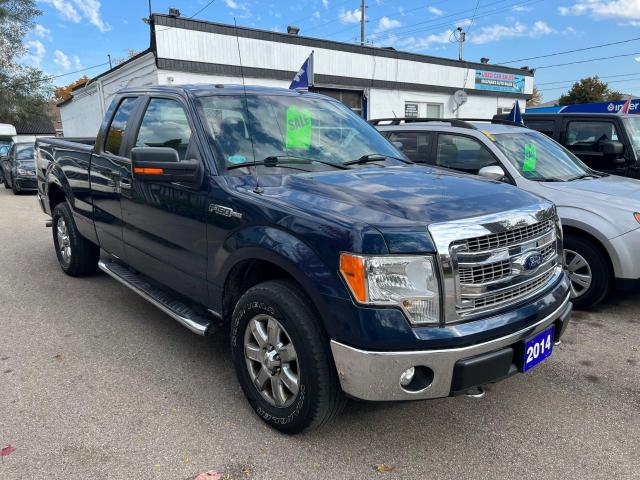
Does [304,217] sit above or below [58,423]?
above

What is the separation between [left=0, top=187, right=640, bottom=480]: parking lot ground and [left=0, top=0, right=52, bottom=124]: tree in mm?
46197

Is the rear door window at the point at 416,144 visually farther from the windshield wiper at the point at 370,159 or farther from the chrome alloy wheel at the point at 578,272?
the windshield wiper at the point at 370,159

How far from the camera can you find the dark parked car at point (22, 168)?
15.0 meters

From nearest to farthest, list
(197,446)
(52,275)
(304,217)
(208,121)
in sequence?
(304,217), (197,446), (208,121), (52,275)

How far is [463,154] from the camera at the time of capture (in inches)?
221

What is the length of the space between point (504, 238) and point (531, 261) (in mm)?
257

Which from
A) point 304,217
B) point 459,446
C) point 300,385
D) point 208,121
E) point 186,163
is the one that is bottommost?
point 459,446

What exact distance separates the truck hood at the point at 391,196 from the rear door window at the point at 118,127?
72.4 inches

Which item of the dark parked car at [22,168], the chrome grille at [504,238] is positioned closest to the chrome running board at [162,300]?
the chrome grille at [504,238]

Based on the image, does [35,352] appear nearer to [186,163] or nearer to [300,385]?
[186,163]

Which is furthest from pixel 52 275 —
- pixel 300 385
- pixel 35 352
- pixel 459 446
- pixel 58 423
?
pixel 459 446

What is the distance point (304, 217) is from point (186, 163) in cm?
101

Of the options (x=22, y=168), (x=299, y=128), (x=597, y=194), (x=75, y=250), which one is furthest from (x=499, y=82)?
(x=299, y=128)

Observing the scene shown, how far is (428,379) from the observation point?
2.33m
